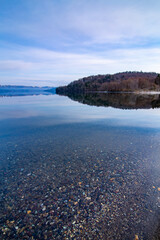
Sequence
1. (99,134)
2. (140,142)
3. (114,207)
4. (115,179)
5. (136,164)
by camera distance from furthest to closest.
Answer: (99,134), (140,142), (136,164), (115,179), (114,207)

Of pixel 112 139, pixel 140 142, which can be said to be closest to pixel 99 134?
pixel 112 139

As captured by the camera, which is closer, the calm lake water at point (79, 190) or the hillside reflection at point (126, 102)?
the calm lake water at point (79, 190)

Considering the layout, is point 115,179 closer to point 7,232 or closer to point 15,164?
point 7,232

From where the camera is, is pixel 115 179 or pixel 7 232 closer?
pixel 7 232

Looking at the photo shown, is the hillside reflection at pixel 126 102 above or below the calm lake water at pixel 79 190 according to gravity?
above

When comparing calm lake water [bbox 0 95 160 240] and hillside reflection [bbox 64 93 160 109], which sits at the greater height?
hillside reflection [bbox 64 93 160 109]

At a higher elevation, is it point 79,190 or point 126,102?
point 126,102

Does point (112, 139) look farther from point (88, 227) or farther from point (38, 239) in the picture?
point (38, 239)

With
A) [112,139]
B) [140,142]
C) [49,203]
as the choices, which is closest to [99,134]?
[112,139]

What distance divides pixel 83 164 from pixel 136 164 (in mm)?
3323

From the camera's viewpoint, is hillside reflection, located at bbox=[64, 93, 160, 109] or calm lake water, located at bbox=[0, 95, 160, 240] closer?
calm lake water, located at bbox=[0, 95, 160, 240]

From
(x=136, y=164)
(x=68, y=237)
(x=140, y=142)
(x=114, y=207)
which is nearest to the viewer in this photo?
(x=68, y=237)

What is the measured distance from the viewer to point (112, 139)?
12.8 metres

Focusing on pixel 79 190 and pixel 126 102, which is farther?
pixel 126 102
